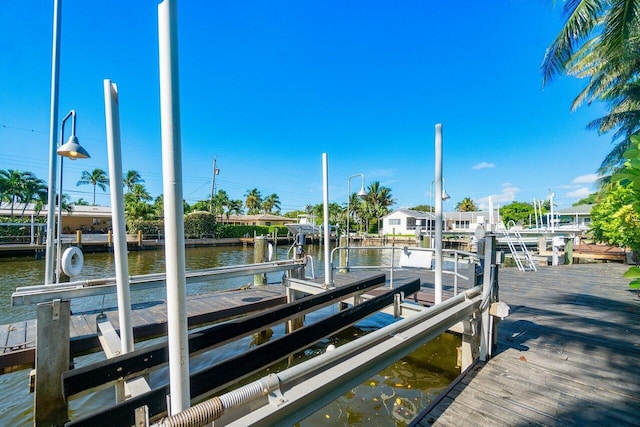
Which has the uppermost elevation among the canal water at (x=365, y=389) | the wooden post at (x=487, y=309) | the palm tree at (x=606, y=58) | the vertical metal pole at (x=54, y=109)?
the palm tree at (x=606, y=58)

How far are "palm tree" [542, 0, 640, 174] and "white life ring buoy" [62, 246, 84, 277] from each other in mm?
7600

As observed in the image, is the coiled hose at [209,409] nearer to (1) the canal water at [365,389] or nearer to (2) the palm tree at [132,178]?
(1) the canal water at [365,389]

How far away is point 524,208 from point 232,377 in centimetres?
7492

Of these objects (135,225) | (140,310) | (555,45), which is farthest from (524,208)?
(140,310)

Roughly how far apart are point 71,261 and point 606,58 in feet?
55.2

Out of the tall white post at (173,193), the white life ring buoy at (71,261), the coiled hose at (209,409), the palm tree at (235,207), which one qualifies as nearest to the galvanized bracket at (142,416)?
the tall white post at (173,193)

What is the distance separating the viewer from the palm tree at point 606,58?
7112mm

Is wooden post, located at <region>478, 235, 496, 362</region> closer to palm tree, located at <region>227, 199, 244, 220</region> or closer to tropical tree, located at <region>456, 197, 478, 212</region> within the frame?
palm tree, located at <region>227, 199, 244, 220</region>

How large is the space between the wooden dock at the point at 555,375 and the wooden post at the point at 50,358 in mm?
3720

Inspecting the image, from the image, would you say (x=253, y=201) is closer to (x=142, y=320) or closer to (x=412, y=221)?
(x=412, y=221)

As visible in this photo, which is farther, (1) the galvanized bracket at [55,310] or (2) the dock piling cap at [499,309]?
(2) the dock piling cap at [499,309]

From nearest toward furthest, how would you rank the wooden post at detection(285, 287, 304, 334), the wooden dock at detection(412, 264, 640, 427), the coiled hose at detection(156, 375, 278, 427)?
the coiled hose at detection(156, 375, 278, 427) < the wooden dock at detection(412, 264, 640, 427) < the wooden post at detection(285, 287, 304, 334)

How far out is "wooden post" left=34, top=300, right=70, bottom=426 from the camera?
10.3 feet

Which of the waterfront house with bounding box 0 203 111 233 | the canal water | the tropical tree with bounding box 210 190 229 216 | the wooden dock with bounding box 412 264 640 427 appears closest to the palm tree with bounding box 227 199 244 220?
the tropical tree with bounding box 210 190 229 216
